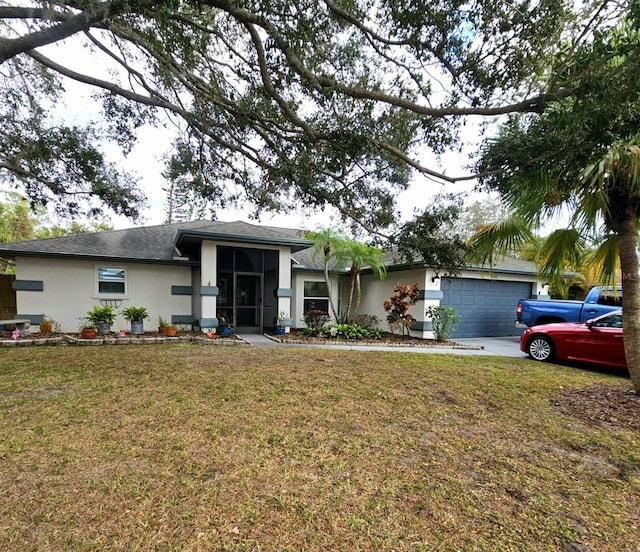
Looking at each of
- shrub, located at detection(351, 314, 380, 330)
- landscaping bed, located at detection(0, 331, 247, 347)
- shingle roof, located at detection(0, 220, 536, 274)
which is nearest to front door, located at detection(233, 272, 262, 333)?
shingle roof, located at detection(0, 220, 536, 274)

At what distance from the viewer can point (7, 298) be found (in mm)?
10828

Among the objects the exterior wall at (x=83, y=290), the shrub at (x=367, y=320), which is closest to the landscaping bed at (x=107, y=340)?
the exterior wall at (x=83, y=290)

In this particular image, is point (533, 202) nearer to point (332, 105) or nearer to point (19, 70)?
point (332, 105)

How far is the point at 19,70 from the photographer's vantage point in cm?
686

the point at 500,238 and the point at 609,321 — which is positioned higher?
the point at 500,238

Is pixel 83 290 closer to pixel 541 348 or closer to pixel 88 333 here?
pixel 88 333

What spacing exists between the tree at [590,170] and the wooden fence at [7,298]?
13952 millimetres

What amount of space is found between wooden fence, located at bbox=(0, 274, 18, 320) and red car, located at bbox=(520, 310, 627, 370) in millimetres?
15213

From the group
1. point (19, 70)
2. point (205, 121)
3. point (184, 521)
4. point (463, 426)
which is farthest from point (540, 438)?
point (19, 70)

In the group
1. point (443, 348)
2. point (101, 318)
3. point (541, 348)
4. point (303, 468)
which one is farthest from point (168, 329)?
point (541, 348)

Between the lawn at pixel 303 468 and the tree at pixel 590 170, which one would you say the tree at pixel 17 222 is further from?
the tree at pixel 590 170

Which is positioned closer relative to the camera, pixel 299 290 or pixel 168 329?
pixel 168 329

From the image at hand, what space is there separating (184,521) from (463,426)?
2.97 meters

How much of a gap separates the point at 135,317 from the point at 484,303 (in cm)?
1153
